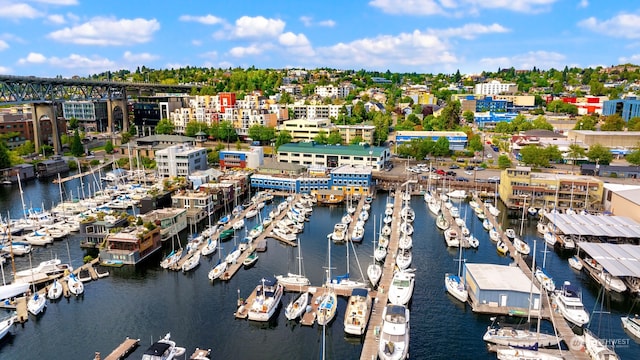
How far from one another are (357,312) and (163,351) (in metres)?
7.35

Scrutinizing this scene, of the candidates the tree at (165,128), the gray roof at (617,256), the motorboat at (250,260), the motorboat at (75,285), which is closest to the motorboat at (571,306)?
the gray roof at (617,256)

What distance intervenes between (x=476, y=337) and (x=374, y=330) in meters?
3.99

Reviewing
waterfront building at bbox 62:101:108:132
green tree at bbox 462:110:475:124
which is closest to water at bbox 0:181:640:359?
waterfront building at bbox 62:101:108:132

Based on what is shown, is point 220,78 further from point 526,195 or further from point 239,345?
point 239,345

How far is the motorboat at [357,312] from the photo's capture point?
670 inches

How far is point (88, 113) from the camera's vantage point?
2886 inches

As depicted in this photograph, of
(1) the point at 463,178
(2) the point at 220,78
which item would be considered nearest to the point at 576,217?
(1) the point at 463,178

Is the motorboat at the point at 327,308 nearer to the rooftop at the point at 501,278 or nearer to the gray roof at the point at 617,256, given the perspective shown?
the rooftop at the point at 501,278

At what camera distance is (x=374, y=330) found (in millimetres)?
16844

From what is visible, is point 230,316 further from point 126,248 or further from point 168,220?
point 168,220

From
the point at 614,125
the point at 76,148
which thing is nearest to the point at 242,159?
the point at 76,148

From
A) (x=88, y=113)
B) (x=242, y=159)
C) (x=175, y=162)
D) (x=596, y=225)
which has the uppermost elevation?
(x=88, y=113)

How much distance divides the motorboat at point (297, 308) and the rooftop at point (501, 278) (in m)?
7.52

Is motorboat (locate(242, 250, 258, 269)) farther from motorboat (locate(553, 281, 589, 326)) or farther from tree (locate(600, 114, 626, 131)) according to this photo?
tree (locate(600, 114, 626, 131))
